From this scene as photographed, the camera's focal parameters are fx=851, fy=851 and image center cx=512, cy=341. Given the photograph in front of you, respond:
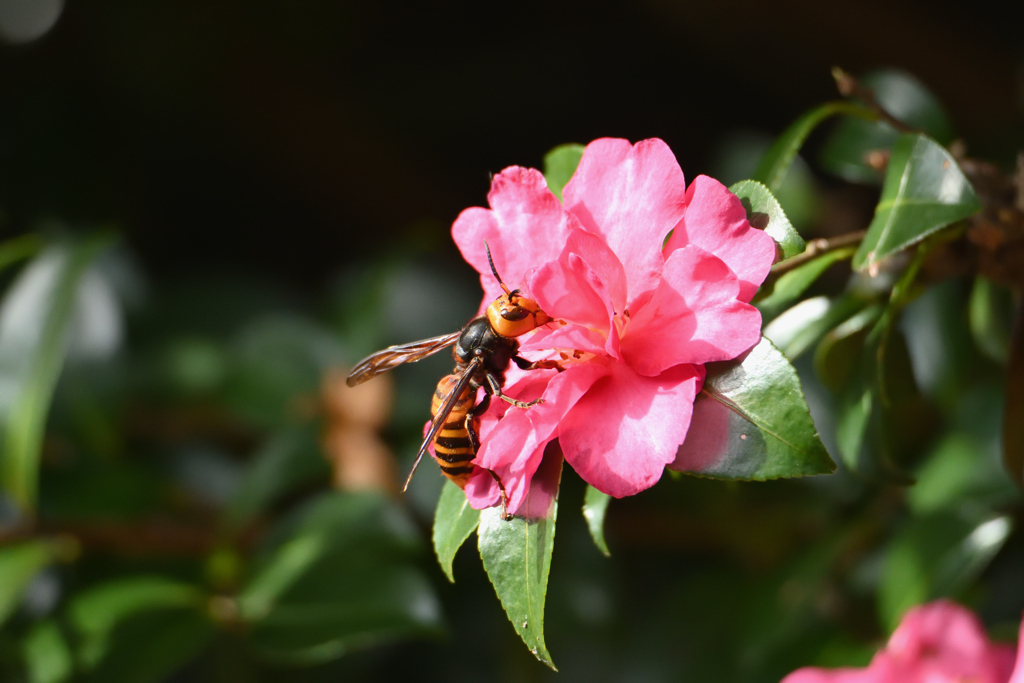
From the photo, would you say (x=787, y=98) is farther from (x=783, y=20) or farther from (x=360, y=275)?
(x=360, y=275)

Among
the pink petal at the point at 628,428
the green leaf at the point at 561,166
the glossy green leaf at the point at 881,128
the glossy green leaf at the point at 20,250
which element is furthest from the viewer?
the glossy green leaf at the point at 20,250

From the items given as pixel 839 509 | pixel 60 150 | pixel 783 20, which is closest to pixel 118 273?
pixel 60 150

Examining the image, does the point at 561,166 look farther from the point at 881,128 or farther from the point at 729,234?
the point at 881,128

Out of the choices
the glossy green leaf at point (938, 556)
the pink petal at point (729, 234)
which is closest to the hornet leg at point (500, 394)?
the pink petal at point (729, 234)

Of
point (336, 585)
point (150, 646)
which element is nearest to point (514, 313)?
point (336, 585)

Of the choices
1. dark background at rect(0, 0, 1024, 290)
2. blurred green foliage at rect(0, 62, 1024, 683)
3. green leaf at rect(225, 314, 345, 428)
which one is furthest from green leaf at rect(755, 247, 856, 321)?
dark background at rect(0, 0, 1024, 290)

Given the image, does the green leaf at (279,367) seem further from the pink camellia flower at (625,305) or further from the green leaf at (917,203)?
the green leaf at (917,203)
